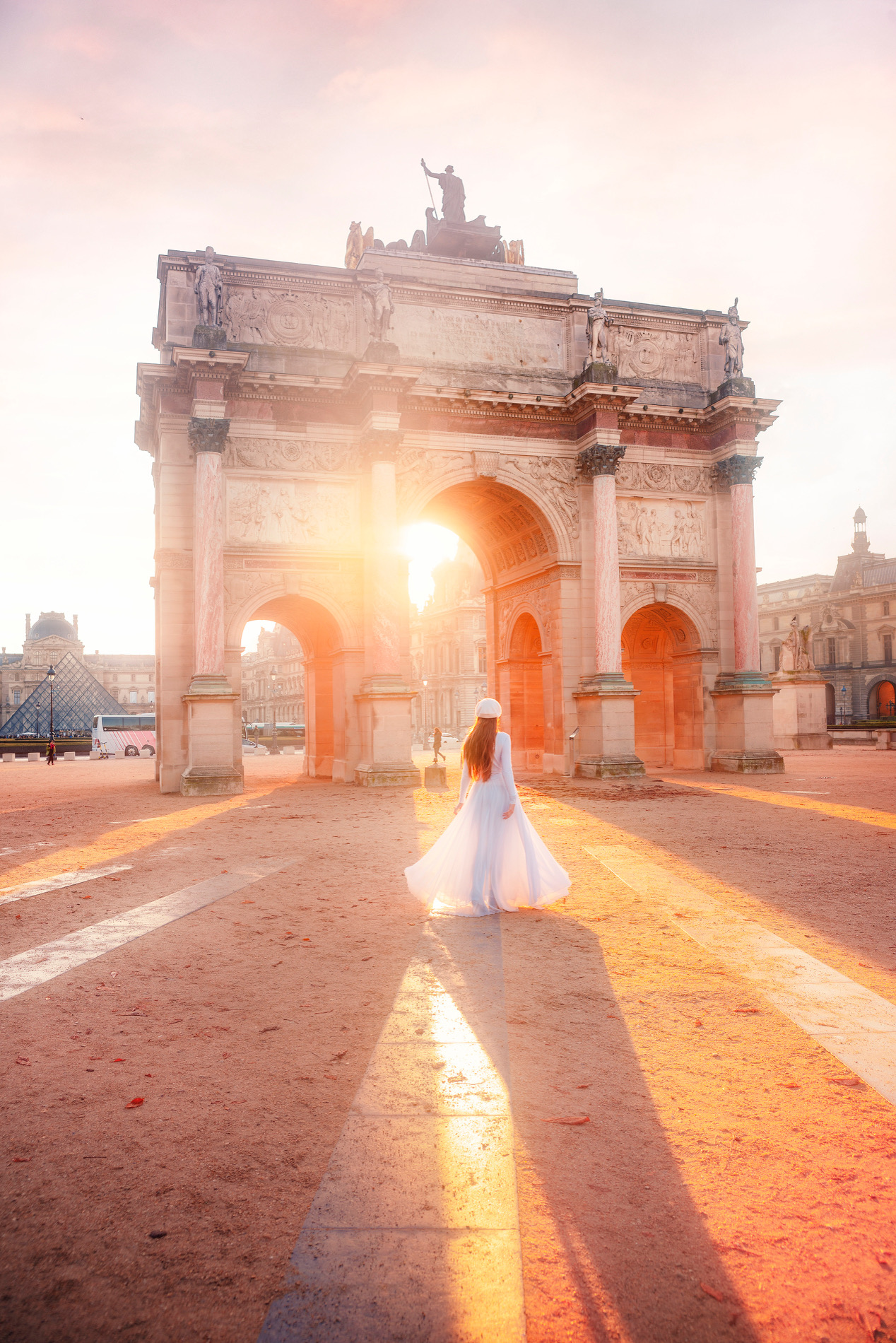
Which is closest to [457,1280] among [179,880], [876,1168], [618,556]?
[876,1168]

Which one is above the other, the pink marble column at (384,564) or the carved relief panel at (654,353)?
the carved relief panel at (654,353)

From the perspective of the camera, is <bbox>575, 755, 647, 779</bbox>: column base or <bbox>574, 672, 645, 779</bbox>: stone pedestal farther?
<bbox>574, 672, 645, 779</bbox>: stone pedestal

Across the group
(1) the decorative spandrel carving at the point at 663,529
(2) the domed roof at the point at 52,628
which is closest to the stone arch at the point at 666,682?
(1) the decorative spandrel carving at the point at 663,529

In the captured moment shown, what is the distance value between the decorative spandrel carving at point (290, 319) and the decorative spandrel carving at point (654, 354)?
25.7 ft

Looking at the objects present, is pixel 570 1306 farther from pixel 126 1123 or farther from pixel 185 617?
pixel 185 617

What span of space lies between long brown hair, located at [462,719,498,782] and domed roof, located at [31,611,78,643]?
139085 mm

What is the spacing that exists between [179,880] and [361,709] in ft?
43.2

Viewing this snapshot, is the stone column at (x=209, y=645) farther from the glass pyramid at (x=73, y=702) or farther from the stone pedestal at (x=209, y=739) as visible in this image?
the glass pyramid at (x=73, y=702)

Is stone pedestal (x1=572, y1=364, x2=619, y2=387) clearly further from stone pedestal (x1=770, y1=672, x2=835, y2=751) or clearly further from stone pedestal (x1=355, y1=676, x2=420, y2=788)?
stone pedestal (x1=770, y1=672, x2=835, y2=751)

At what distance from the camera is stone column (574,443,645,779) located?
22.3 m

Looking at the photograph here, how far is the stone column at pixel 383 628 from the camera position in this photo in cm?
2111

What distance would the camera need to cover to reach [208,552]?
20469 millimetres

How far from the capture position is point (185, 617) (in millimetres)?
21484

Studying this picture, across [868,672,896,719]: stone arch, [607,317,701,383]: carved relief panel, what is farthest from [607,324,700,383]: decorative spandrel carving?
[868,672,896,719]: stone arch
